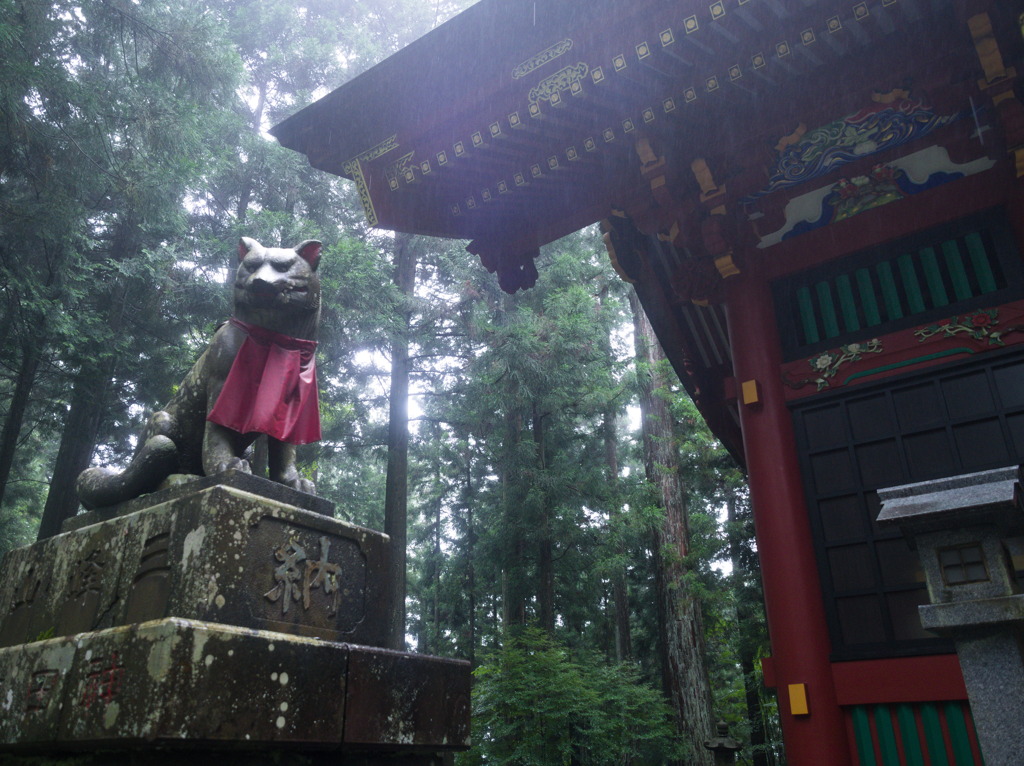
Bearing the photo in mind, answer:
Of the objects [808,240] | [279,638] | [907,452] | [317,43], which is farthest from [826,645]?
[317,43]

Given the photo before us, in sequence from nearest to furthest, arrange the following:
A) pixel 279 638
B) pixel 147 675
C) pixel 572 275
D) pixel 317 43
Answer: pixel 147 675, pixel 279 638, pixel 572 275, pixel 317 43

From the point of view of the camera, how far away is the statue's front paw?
3.32 m

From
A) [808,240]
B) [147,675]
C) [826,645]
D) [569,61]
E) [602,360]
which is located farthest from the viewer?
[602,360]

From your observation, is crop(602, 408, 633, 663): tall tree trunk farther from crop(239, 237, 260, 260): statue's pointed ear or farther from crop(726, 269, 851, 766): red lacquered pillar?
crop(239, 237, 260, 260): statue's pointed ear

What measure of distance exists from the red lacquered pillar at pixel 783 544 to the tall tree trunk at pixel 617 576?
765cm

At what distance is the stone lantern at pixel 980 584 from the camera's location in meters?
2.65

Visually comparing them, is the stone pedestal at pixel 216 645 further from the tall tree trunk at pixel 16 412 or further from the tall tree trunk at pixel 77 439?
the tall tree trunk at pixel 16 412

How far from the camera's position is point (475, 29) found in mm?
A: 4793

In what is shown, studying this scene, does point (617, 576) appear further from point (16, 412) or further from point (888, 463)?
point (16, 412)

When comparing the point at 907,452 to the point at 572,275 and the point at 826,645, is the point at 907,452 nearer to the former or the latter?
the point at 826,645

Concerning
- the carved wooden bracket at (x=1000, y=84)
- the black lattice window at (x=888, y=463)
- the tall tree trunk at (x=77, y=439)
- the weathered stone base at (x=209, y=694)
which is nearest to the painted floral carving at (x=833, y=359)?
the black lattice window at (x=888, y=463)

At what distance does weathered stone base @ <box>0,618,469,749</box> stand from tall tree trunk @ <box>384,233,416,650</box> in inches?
352

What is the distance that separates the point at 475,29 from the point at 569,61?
67 cm

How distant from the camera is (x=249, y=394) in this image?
11.7 feet
